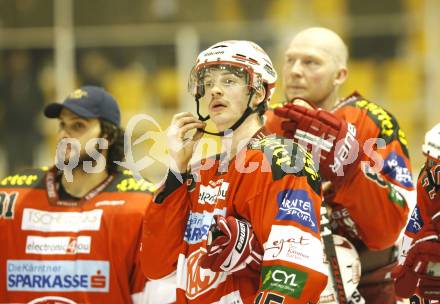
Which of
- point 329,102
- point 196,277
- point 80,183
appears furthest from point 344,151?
point 80,183

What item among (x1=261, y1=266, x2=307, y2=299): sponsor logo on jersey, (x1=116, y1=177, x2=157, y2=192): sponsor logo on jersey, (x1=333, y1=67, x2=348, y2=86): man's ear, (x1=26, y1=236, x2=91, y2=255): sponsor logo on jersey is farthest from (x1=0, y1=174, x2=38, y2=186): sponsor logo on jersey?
(x1=261, y1=266, x2=307, y2=299): sponsor logo on jersey

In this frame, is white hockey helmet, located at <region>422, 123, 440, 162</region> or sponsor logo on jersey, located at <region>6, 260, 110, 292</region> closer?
white hockey helmet, located at <region>422, 123, 440, 162</region>

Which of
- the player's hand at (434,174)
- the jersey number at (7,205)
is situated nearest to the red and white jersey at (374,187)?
the player's hand at (434,174)

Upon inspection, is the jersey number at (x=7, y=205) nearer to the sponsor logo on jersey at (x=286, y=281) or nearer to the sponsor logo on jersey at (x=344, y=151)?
the sponsor logo on jersey at (x=344, y=151)

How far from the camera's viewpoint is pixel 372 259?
3.98 meters

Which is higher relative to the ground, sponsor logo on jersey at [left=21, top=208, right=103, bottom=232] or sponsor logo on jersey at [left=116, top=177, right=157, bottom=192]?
sponsor logo on jersey at [left=116, top=177, right=157, bottom=192]

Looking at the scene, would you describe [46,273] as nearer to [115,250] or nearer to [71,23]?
[115,250]

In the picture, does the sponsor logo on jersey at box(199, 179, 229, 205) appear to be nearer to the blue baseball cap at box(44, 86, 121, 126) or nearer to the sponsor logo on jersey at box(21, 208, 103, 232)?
the sponsor logo on jersey at box(21, 208, 103, 232)

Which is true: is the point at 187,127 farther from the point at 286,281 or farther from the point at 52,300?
the point at 52,300

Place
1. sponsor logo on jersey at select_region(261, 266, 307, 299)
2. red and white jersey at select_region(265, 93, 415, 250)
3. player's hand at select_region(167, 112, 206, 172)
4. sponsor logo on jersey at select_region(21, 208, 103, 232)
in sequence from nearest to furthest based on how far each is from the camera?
sponsor logo on jersey at select_region(261, 266, 307, 299), player's hand at select_region(167, 112, 206, 172), red and white jersey at select_region(265, 93, 415, 250), sponsor logo on jersey at select_region(21, 208, 103, 232)

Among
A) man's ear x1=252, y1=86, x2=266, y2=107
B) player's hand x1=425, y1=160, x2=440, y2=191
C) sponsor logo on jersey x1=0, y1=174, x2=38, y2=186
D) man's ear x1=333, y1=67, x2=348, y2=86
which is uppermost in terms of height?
man's ear x1=333, y1=67, x2=348, y2=86

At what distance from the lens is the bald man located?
3668 millimetres

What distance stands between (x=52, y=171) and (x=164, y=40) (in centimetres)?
540

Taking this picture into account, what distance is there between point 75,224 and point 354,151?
1.29m
